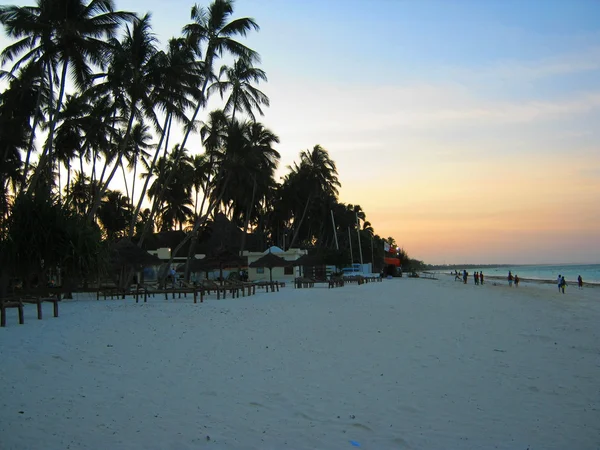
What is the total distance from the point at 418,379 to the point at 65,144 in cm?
2481

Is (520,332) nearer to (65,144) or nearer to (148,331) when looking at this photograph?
(148,331)

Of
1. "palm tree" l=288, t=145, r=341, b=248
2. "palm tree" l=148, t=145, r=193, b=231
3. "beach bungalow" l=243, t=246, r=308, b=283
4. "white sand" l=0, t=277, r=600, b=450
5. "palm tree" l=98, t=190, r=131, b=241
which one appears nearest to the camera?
"white sand" l=0, t=277, r=600, b=450

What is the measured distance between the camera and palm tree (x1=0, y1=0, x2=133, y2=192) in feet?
66.5

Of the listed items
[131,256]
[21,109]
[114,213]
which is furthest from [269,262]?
[114,213]

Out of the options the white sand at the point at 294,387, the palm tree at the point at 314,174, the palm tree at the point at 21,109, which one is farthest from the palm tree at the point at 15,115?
the palm tree at the point at 314,174

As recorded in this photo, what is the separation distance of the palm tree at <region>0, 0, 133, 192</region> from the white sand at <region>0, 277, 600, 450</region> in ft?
45.4

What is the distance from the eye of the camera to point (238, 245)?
156 ft

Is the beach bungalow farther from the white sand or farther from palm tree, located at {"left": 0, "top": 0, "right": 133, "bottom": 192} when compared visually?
the white sand

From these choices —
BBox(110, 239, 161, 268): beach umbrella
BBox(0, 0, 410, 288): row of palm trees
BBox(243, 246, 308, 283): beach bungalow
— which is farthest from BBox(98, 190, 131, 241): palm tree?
BBox(110, 239, 161, 268): beach umbrella

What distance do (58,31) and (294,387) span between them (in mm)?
20358

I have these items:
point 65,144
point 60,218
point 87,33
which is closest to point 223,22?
point 87,33

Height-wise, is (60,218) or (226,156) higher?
(226,156)

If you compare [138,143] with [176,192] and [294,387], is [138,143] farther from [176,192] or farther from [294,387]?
[294,387]

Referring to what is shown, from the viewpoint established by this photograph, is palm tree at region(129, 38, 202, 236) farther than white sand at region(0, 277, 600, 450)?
Yes
